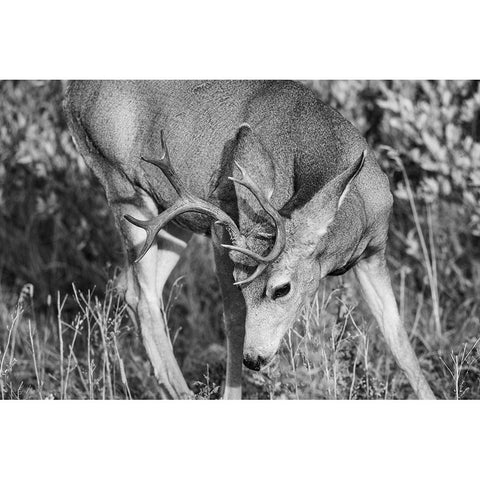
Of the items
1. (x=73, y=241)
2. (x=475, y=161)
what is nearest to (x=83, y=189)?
(x=73, y=241)

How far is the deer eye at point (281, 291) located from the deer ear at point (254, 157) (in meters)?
0.55

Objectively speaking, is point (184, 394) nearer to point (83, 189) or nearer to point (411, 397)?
point (411, 397)

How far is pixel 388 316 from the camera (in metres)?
5.54

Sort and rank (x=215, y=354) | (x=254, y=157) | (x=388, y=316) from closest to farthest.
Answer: (x=254, y=157) → (x=388, y=316) → (x=215, y=354)

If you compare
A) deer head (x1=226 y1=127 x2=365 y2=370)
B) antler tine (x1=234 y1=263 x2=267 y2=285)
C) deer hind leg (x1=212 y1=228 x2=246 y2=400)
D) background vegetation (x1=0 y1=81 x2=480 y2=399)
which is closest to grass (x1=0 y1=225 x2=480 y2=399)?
background vegetation (x1=0 y1=81 x2=480 y2=399)

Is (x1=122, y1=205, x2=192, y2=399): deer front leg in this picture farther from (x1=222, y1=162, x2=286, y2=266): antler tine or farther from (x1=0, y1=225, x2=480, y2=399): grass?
(x1=222, y1=162, x2=286, y2=266): antler tine

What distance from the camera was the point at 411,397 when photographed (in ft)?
18.9

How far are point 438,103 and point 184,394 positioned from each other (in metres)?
3.01

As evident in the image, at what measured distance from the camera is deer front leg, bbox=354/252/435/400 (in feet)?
18.1

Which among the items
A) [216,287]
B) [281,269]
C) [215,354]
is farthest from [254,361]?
[216,287]

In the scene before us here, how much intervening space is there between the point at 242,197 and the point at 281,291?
19.3 inches

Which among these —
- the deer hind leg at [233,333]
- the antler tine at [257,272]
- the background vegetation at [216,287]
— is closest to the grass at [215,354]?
the background vegetation at [216,287]

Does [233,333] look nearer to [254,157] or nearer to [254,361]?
[254,361]

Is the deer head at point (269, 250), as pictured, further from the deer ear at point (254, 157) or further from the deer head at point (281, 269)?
the deer ear at point (254, 157)
